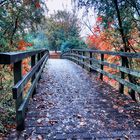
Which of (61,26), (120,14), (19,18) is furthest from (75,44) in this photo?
(120,14)

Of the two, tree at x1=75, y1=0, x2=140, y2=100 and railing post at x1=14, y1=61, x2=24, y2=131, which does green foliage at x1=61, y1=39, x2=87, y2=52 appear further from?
railing post at x1=14, y1=61, x2=24, y2=131

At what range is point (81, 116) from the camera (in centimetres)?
477

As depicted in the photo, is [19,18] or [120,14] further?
[19,18]

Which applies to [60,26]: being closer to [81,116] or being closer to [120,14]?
[120,14]

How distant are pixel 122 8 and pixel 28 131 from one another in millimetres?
6164

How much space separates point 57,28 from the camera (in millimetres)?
39969

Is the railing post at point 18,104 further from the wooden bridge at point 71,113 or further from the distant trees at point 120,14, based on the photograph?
the distant trees at point 120,14

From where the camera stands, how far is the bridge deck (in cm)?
393

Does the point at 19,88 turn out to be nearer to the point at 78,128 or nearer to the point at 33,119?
the point at 33,119

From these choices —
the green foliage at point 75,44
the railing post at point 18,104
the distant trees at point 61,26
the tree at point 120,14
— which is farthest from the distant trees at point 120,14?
the distant trees at point 61,26

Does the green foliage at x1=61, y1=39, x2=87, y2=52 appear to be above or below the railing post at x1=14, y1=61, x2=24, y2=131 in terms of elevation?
above

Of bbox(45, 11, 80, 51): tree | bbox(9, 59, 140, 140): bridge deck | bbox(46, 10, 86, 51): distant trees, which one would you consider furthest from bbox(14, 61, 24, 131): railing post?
bbox(45, 11, 80, 51): tree

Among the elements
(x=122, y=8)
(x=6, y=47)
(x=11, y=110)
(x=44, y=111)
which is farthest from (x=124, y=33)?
(x=11, y=110)

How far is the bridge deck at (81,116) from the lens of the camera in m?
3.93
